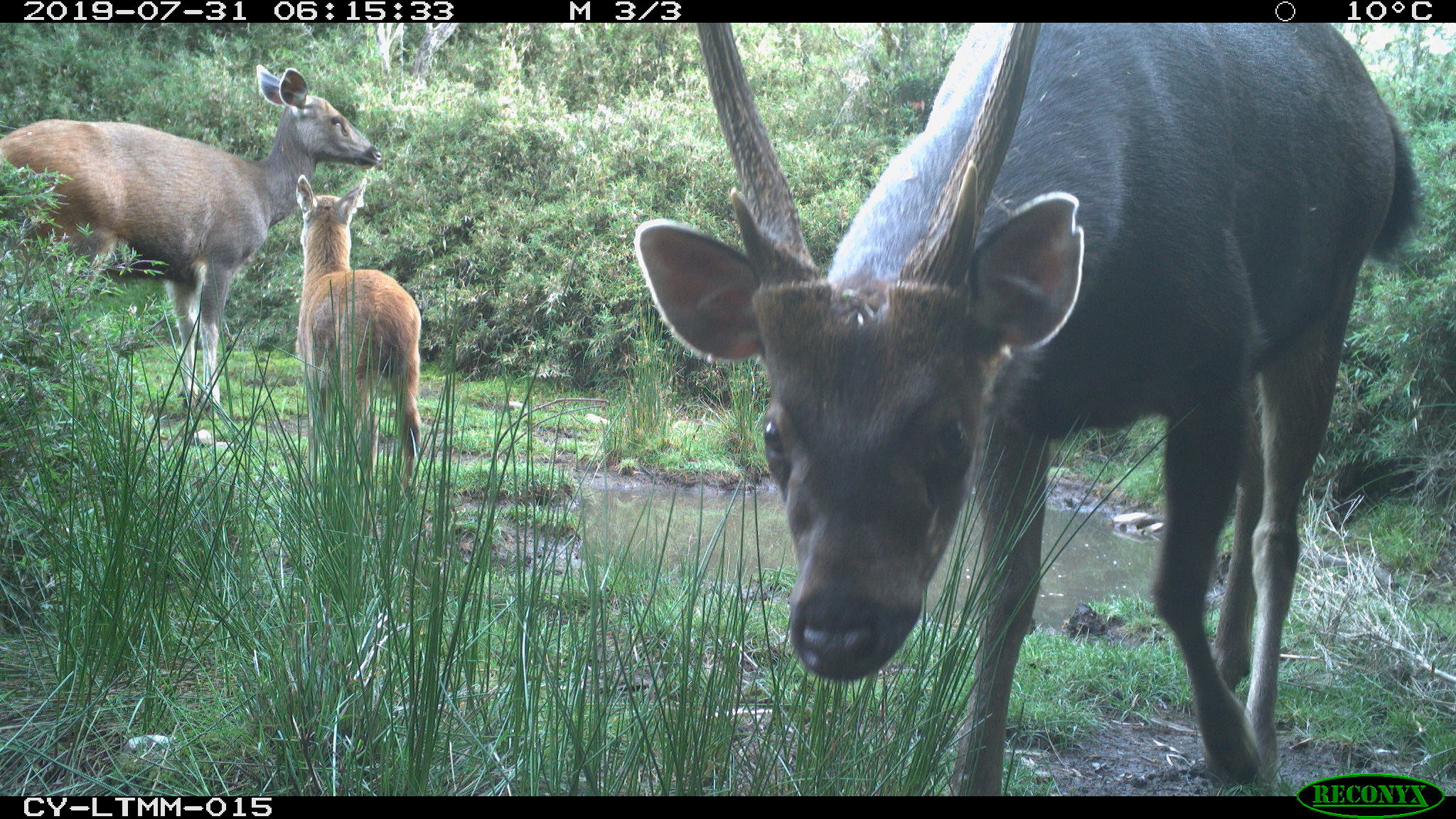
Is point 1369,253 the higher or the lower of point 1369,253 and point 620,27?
the lower

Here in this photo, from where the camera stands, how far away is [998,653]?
2719mm

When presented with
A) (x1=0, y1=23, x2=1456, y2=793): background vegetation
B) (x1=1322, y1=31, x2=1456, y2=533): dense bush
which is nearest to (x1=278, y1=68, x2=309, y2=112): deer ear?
(x1=0, y1=23, x2=1456, y2=793): background vegetation

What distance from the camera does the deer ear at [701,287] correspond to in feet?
7.70

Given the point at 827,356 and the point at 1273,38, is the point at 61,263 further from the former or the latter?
the point at 1273,38

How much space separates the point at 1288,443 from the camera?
150 inches

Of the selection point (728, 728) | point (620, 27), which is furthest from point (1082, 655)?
point (620, 27)

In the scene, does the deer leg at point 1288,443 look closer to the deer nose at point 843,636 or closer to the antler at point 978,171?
the antler at point 978,171

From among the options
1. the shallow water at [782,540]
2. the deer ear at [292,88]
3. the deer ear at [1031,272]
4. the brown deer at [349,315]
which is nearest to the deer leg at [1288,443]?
the shallow water at [782,540]

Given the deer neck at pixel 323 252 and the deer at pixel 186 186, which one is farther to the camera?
the deer at pixel 186 186

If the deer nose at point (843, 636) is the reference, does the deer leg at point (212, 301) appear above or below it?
below

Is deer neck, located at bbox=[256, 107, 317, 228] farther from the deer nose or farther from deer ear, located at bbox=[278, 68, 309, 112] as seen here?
the deer nose

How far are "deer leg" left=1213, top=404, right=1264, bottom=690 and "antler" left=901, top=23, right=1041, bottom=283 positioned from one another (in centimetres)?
196

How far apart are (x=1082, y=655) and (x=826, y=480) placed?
2.45 meters
